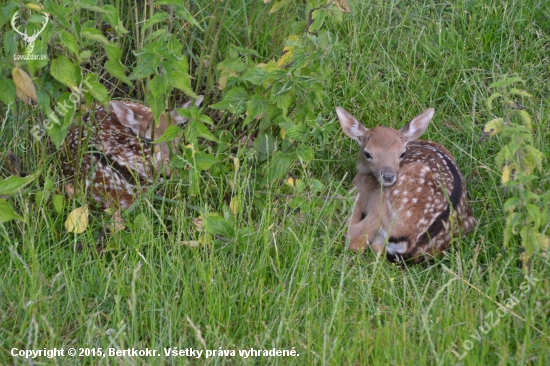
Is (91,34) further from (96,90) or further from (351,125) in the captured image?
(351,125)

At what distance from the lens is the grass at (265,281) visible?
136 inches

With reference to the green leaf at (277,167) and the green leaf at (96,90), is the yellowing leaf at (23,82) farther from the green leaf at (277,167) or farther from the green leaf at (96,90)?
the green leaf at (277,167)

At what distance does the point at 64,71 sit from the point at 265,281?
1.38 meters

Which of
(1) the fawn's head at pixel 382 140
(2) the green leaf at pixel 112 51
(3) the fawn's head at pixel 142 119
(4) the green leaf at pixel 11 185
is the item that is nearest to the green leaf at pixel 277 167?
(3) the fawn's head at pixel 142 119

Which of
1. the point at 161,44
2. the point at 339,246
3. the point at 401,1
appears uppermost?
the point at 161,44

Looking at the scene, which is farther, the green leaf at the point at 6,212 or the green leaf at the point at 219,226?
the green leaf at the point at 219,226

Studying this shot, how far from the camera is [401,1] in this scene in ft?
20.9

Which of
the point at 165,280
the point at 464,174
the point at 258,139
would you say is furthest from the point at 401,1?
the point at 165,280

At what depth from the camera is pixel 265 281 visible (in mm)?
4008

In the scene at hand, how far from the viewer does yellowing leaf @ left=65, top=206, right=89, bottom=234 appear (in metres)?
4.19

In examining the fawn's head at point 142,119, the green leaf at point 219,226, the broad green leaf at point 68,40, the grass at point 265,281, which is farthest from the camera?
the fawn's head at point 142,119

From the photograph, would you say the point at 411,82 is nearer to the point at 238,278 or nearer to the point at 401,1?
the point at 401,1

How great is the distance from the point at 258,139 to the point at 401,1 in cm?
233

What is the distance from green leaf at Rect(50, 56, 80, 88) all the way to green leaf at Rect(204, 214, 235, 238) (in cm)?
92
